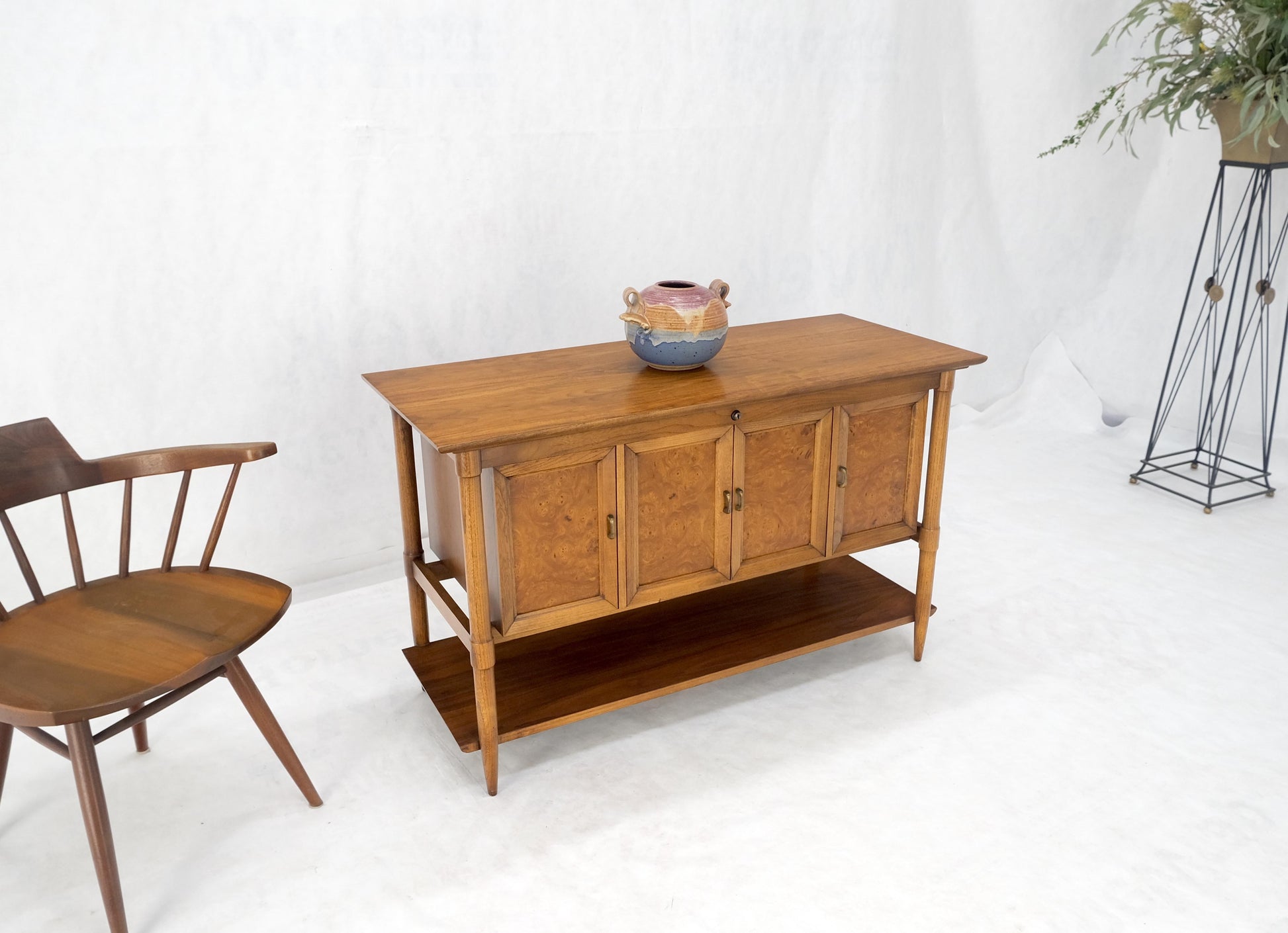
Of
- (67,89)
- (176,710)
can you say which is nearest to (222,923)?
(176,710)

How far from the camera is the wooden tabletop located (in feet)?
6.73

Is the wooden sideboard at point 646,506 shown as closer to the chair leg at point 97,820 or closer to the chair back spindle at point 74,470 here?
the chair back spindle at point 74,470

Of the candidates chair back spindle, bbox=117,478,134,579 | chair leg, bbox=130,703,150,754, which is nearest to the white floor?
chair leg, bbox=130,703,150,754

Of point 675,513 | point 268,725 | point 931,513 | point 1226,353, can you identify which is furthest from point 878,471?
point 1226,353

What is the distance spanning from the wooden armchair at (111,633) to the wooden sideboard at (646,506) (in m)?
0.41

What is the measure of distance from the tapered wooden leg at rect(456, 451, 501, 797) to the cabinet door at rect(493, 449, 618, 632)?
1.7 inches

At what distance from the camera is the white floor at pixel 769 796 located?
1.92 meters

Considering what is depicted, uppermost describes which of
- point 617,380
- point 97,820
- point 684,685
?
point 617,380

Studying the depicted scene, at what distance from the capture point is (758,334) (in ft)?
8.93

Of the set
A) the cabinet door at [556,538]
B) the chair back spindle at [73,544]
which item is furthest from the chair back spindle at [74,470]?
the cabinet door at [556,538]

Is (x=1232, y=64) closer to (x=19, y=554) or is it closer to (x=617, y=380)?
(x=617, y=380)

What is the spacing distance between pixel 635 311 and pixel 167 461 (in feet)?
3.49

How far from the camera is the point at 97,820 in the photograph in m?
1.78

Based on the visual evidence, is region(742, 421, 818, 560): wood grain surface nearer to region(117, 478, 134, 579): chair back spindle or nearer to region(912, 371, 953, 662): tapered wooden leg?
region(912, 371, 953, 662): tapered wooden leg
